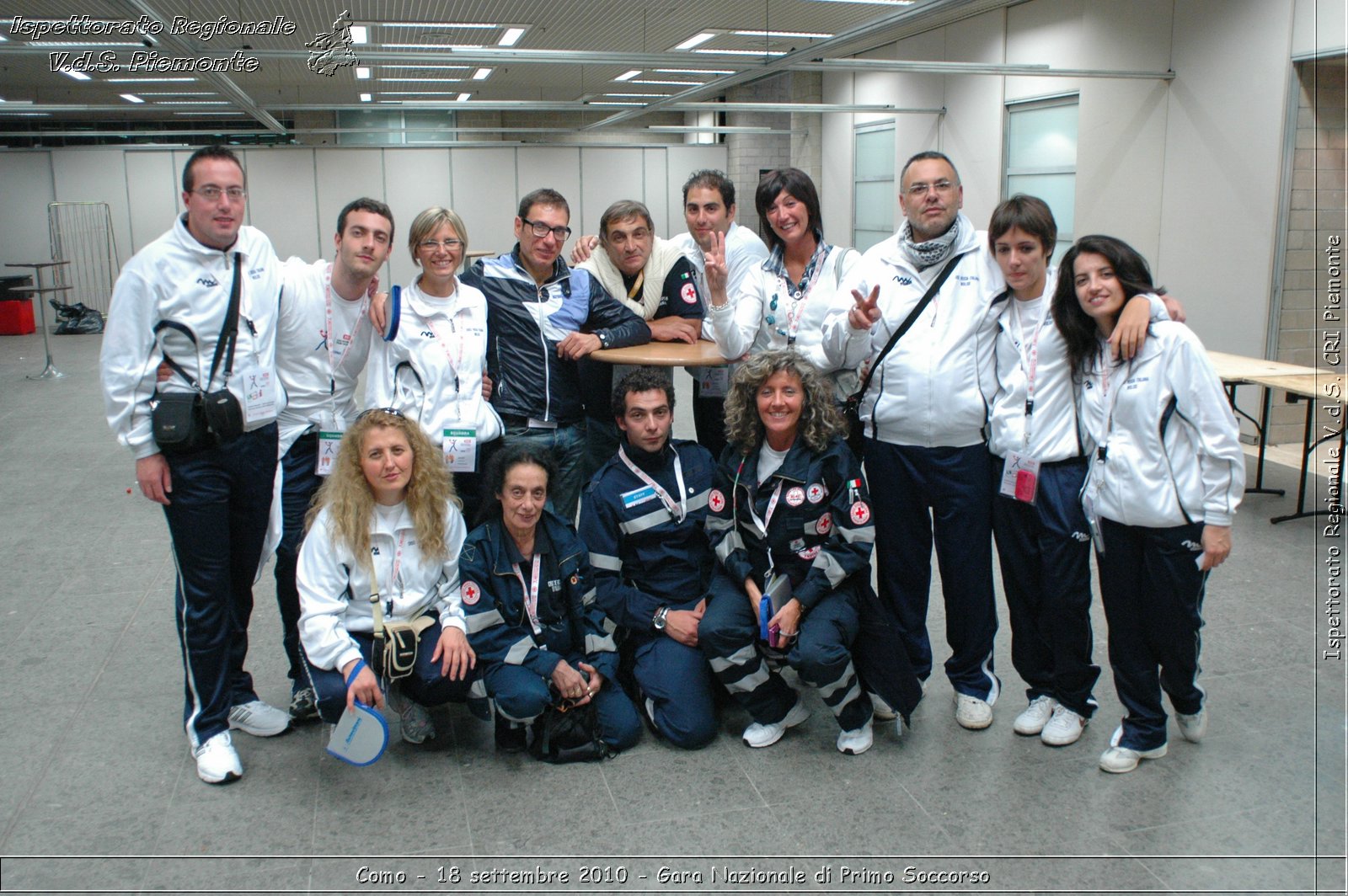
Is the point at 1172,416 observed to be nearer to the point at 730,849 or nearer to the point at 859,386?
the point at 859,386

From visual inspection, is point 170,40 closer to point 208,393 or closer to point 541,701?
point 208,393

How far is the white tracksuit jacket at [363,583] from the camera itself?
271 cm

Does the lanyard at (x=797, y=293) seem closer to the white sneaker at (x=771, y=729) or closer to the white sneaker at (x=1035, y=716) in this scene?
the white sneaker at (x=771, y=729)

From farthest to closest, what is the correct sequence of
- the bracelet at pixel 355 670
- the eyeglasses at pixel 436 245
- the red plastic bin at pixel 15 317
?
the red plastic bin at pixel 15 317
the eyeglasses at pixel 436 245
the bracelet at pixel 355 670

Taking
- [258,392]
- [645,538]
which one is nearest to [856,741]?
[645,538]

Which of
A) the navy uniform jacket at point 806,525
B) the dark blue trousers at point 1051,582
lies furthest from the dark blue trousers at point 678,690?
the dark blue trousers at point 1051,582

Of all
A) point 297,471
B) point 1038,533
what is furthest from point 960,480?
point 297,471

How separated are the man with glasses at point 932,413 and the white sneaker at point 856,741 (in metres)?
0.31

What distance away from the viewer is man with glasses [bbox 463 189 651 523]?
3.23 meters

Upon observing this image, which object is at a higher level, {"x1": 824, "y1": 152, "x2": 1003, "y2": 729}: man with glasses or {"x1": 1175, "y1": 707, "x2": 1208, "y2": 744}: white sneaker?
{"x1": 824, "y1": 152, "x2": 1003, "y2": 729}: man with glasses

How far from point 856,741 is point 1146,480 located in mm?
1054

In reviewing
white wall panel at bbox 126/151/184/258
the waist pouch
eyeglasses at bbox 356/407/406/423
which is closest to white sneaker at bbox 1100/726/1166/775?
the waist pouch

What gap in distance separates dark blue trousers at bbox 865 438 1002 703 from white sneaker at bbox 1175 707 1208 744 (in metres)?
0.50

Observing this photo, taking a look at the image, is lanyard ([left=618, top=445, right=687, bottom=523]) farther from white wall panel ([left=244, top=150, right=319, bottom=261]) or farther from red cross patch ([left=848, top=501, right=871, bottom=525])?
white wall panel ([left=244, top=150, right=319, bottom=261])
